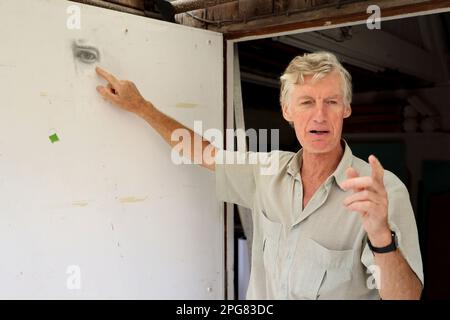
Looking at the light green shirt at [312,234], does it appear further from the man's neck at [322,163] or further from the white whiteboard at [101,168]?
the white whiteboard at [101,168]

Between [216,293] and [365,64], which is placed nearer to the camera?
[216,293]

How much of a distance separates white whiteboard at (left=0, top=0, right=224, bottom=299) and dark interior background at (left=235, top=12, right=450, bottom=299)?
36 cm

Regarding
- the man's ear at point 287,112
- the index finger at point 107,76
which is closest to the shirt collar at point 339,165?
the man's ear at point 287,112

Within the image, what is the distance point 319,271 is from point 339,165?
0.33m

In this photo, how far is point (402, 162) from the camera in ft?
7.29

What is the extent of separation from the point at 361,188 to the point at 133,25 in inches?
36.4

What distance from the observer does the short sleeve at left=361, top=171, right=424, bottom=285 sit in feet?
3.84

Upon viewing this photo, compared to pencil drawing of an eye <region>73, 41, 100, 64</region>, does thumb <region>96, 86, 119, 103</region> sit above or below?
below

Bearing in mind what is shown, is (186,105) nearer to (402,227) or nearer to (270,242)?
(270,242)

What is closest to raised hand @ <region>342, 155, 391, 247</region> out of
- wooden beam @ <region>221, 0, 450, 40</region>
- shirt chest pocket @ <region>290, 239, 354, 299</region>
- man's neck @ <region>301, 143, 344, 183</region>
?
shirt chest pocket @ <region>290, 239, 354, 299</region>

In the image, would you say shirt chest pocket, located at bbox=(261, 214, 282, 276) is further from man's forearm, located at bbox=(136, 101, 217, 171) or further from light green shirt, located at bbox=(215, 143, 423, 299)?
man's forearm, located at bbox=(136, 101, 217, 171)
